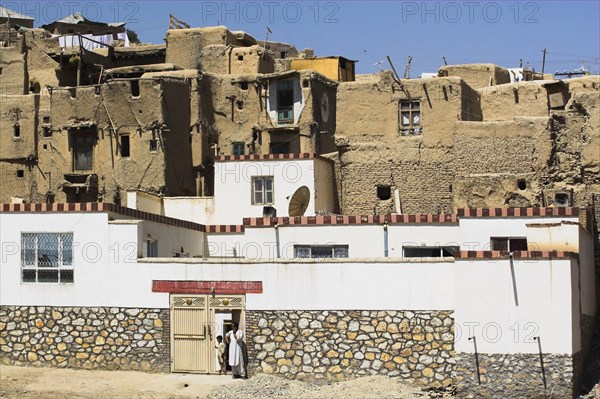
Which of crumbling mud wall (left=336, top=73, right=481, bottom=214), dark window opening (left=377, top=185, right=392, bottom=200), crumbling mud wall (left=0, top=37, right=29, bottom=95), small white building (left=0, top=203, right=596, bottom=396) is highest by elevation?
crumbling mud wall (left=0, top=37, right=29, bottom=95)

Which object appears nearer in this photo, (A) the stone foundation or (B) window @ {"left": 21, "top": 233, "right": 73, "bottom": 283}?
(A) the stone foundation

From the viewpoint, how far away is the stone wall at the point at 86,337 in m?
29.0

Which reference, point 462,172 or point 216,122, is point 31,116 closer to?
point 216,122

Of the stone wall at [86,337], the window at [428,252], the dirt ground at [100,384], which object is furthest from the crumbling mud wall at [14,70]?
the window at [428,252]

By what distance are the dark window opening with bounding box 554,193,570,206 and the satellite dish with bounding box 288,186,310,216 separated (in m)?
8.08

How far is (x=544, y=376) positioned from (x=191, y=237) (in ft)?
42.6

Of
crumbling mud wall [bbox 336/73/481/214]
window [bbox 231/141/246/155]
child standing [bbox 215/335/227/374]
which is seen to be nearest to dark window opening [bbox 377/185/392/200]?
crumbling mud wall [bbox 336/73/481/214]

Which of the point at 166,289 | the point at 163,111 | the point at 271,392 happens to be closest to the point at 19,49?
the point at 163,111

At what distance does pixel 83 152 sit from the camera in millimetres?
47688

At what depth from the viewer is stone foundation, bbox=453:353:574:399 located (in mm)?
26000

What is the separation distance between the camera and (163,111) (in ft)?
151

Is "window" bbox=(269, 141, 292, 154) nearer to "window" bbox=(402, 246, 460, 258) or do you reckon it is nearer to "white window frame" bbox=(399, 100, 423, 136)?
"white window frame" bbox=(399, 100, 423, 136)

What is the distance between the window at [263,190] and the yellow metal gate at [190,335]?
A: 34.1ft

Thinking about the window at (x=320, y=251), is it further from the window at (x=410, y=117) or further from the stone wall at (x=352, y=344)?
the window at (x=410, y=117)
